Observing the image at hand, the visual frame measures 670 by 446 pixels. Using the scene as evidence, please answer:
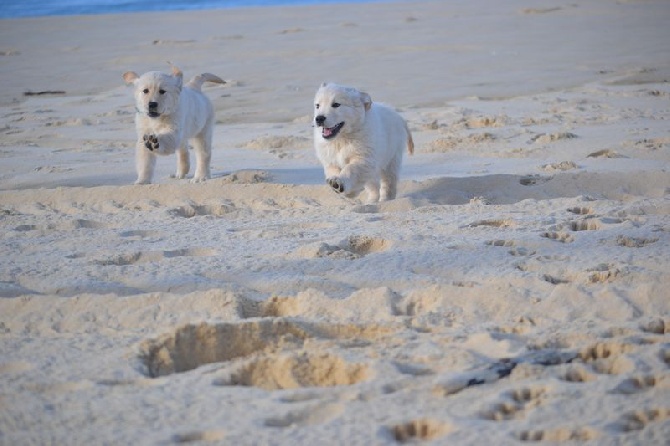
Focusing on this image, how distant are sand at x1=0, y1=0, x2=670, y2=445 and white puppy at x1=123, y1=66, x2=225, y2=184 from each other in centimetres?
27

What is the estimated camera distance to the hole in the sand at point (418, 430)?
269 cm

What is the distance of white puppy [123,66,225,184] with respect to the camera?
24.0 feet

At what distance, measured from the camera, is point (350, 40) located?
17234 millimetres

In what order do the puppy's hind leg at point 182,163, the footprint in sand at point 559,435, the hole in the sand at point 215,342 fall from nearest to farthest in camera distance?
the footprint in sand at point 559,435
the hole in the sand at point 215,342
the puppy's hind leg at point 182,163

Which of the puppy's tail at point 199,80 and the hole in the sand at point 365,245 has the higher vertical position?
the puppy's tail at point 199,80

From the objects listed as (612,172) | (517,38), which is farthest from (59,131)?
(517,38)

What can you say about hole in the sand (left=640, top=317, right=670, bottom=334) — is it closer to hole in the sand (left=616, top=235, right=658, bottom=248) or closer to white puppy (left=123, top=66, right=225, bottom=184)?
hole in the sand (left=616, top=235, right=658, bottom=248)

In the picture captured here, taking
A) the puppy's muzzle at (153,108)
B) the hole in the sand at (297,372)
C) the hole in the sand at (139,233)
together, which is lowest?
the hole in the sand at (139,233)

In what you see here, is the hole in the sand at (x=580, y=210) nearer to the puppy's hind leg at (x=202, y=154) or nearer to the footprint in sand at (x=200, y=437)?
the puppy's hind leg at (x=202, y=154)

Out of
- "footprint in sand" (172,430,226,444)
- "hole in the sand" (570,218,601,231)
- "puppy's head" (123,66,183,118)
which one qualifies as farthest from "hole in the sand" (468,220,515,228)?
"puppy's head" (123,66,183,118)

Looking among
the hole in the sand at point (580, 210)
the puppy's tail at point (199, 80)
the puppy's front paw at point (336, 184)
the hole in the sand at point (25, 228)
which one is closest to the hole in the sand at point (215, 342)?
the hole in the sand at point (25, 228)

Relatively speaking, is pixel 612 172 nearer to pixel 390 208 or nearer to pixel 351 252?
pixel 390 208

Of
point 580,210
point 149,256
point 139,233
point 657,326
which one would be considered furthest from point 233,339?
point 580,210

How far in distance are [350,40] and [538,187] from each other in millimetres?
11090
